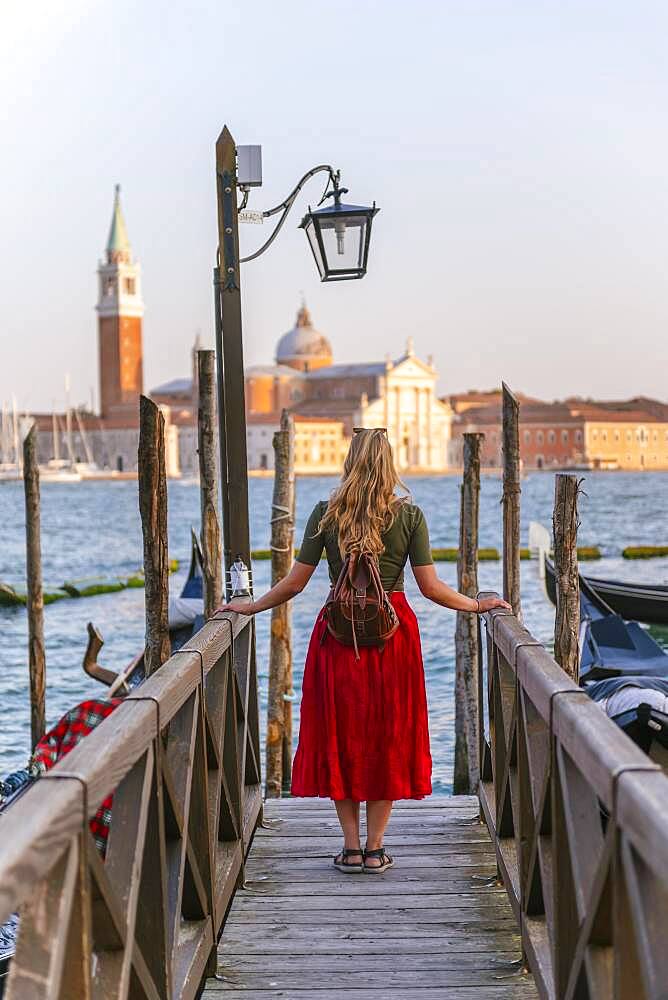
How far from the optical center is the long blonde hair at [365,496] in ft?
8.39

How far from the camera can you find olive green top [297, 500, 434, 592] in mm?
2629

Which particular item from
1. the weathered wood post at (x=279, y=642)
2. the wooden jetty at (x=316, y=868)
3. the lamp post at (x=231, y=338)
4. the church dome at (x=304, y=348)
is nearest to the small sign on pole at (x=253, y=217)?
the lamp post at (x=231, y=338)

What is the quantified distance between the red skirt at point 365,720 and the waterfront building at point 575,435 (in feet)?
250

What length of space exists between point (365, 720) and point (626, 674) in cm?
354

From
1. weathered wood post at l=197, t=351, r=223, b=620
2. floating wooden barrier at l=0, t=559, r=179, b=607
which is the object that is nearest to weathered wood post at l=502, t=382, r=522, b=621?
weathered wood post at l=197, t=351, r=223, b=620

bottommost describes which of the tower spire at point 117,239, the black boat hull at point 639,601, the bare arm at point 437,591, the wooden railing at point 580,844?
the black boat hull at point 639,601

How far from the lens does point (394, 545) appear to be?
263cm

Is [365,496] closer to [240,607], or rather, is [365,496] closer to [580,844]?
[240,607]

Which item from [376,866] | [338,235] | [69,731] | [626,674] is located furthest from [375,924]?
[626,674]

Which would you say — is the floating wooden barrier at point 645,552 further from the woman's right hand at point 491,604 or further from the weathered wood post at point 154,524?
the woman's right hand at point 491,604

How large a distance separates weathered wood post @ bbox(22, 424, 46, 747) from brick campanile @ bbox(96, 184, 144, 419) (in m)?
74.2

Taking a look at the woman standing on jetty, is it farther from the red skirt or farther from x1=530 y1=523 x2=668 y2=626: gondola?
x1=530 y1=523 x2=668 y2=626: gondola

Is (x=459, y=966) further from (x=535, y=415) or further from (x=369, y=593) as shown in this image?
(x=535, y=415)

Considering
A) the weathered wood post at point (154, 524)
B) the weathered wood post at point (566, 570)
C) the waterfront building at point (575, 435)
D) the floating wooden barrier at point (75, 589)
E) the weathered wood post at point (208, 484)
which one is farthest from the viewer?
the waterfront building at point (575, 435)
